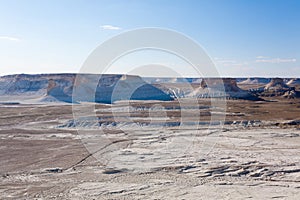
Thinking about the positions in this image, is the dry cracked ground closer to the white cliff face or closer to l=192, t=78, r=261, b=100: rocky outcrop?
the white cliff face

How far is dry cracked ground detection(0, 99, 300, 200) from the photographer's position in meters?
13.8

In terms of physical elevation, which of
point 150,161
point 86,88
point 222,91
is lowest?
point 150,161

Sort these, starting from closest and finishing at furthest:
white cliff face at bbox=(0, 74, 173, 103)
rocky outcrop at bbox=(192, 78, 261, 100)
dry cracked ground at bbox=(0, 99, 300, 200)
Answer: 1. dry cracked ground at bbox=(0, 99, 300, 200)
2. white cliff face at bbox=(0, 74, 173, 103)
3. rocky outcrop at bbox=(192, 78, 261, 100)

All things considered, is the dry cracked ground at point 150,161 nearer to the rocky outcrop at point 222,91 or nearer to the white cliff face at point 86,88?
the white cliff face at point 86,88

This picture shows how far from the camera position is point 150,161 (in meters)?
18.5

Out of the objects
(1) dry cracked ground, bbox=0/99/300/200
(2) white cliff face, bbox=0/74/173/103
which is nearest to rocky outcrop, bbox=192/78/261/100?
(2) white cliff face, bbox=0/74/173/103

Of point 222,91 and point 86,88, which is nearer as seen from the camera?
point 86,88

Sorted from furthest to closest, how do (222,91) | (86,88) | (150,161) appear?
(222,91) → (86,88) → (150,161)

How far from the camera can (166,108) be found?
46.1 m

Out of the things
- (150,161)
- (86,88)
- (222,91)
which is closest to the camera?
(150,161)

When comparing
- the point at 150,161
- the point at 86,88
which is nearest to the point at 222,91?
the point at 86,88

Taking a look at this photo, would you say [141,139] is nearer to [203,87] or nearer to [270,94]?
[203,87]

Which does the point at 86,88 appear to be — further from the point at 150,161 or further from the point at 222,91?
the point at 150,161

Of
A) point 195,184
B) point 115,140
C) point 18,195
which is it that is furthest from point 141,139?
point 18,195
